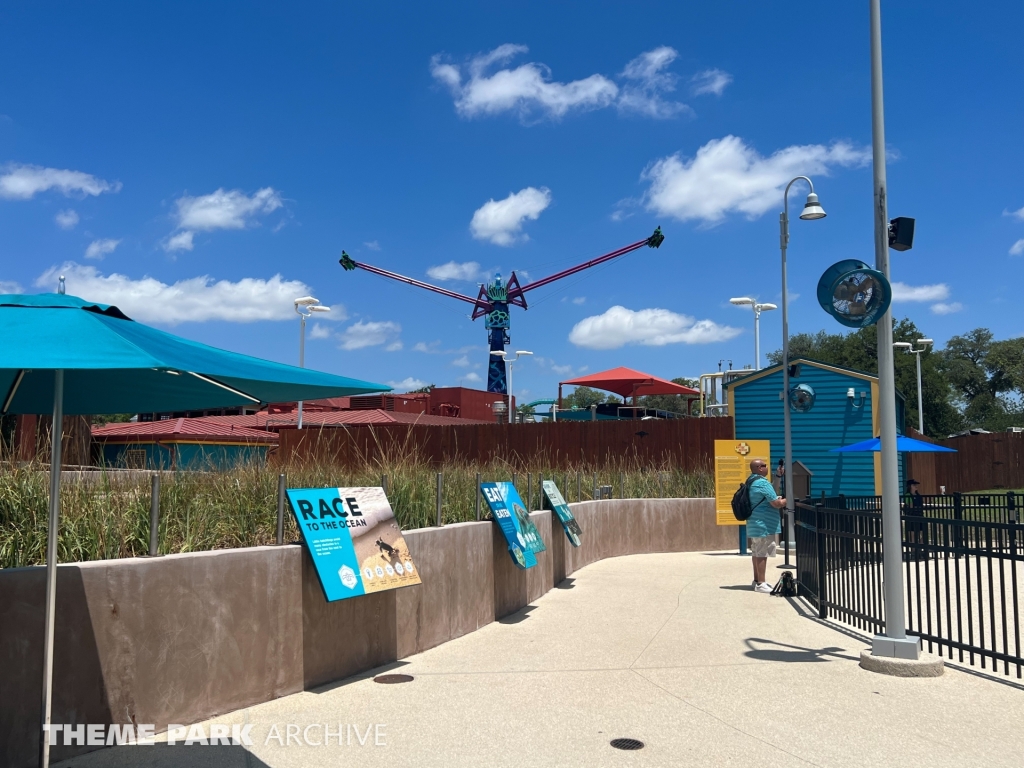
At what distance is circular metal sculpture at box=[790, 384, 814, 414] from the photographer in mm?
22641

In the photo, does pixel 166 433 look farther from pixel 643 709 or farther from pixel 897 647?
pixel 897 647

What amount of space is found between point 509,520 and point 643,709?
4.14 m

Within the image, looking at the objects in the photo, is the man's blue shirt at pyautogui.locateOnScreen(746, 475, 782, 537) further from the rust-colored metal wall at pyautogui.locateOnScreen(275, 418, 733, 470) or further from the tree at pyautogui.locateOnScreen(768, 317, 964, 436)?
the tree at pyautogui.locateOnScreen(768, 317, 964, 436)

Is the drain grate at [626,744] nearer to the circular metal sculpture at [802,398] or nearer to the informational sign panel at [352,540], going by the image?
the informational sign panel at [352,540]

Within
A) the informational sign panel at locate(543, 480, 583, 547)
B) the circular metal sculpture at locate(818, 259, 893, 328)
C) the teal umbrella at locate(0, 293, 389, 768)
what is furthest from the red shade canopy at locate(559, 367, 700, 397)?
the teal umbrella at locate(0, 293, 389, 768)

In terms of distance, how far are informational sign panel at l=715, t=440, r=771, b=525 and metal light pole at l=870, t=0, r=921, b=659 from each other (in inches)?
348

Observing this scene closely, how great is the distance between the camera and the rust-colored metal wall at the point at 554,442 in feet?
75.0

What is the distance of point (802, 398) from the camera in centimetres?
2267

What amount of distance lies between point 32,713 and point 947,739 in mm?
5552

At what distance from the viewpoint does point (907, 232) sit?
8117mm

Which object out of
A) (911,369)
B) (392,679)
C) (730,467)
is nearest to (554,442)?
(730,467)

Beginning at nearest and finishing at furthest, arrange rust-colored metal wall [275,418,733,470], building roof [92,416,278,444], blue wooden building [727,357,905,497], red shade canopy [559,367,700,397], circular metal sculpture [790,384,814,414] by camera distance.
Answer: building roof [92,416,278,444] → blue wooden building [727,357,905,497] → circular metal sculpture [790,384,814,414] → rust-colored metal wall [275,418,733,470] → red shade canopy [559,367,700,397]

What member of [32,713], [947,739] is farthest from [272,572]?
[947,739]

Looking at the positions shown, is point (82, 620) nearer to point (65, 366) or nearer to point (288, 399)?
point (288, 399)
